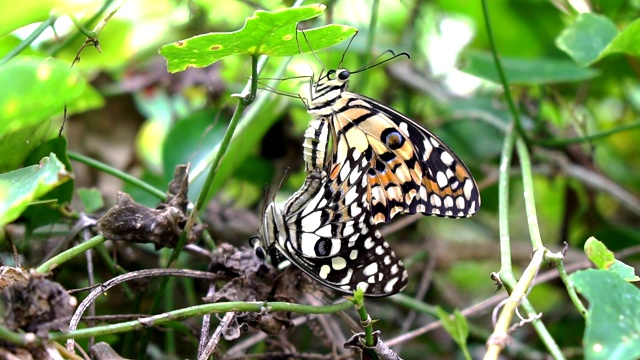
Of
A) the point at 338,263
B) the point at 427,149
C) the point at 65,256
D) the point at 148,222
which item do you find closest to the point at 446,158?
the point at 427,149

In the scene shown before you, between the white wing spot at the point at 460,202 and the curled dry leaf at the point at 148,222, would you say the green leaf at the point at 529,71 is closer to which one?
the white wing spot at the point at 460,202

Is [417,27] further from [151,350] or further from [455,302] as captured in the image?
[151,350]

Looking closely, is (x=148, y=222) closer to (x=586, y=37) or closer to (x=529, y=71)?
(x=586, y=37)

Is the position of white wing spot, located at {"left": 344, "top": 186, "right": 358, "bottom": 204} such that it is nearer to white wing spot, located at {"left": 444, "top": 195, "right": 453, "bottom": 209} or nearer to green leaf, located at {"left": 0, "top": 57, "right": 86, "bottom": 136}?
white wing spot, located at {"left": 444, "top": 195, "right": 453, "bottom": 209}

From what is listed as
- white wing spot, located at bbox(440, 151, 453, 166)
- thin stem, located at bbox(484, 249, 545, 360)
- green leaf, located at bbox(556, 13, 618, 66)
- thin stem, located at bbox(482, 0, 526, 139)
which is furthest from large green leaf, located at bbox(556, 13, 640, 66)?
thin stem, located at bbox(484, 249, 545, 360)

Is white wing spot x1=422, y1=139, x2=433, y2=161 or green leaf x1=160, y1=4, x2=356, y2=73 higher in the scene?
green leaf x1=160, y1=4, x2=356, y2=73

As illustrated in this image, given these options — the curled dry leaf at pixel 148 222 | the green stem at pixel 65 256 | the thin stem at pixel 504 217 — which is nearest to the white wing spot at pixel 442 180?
the thin stem at pixel 504 217

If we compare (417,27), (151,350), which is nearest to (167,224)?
(151,350)
